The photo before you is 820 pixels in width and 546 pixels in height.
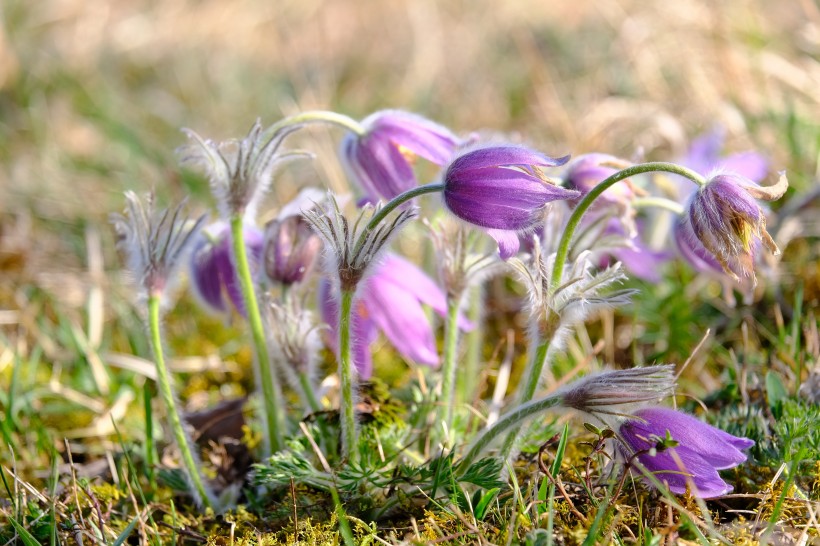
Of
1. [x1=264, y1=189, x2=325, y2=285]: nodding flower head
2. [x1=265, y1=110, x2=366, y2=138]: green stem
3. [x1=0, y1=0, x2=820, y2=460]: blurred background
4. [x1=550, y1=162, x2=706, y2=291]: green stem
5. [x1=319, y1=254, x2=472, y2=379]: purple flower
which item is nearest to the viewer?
[x1=550, y1=162, x2=706, y2=291]: green stem

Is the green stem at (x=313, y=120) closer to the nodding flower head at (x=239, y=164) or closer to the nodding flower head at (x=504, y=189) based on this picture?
the nodding flower head at (x=239, y=164)

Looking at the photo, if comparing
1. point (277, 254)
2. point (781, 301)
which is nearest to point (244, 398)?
point (277, 254)

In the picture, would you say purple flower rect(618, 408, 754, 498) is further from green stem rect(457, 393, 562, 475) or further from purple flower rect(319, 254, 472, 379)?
purple flower rect(319, 254, 472, 379)

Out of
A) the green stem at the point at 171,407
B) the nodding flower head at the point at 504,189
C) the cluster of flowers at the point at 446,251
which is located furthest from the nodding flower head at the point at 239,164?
the nodding flower head at the point at 504,189

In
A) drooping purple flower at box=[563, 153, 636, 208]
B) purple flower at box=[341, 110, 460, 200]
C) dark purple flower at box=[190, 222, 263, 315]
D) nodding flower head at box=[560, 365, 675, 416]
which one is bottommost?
nodding flower head at box=[560, 365, 675, 416]

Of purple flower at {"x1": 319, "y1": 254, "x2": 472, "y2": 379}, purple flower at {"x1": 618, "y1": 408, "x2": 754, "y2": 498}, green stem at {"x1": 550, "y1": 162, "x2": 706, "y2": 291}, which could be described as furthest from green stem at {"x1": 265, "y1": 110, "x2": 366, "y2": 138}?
purple flower at {"x1": 618, "y1": 408, "x2": 754, "y2": 498}

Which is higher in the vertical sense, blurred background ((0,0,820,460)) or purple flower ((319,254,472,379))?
blurred background ((0,0,820,460))

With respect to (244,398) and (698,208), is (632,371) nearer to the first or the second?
(698,208)
